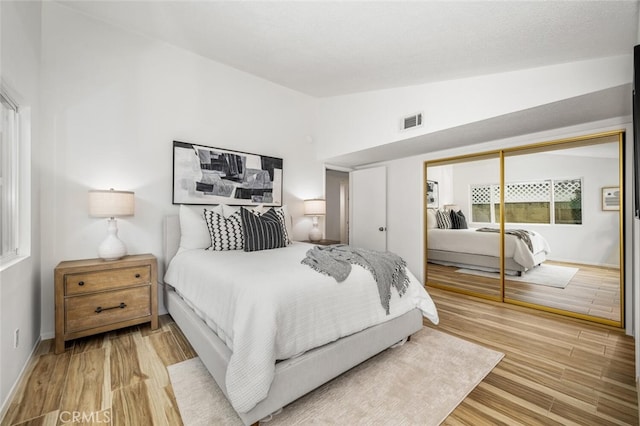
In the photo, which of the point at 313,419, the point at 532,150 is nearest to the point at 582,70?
the point at 532,150

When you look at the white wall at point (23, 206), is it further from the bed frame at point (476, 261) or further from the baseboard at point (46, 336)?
the bed frame at point (476, 261)

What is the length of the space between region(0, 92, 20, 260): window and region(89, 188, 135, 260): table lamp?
1.54 ft

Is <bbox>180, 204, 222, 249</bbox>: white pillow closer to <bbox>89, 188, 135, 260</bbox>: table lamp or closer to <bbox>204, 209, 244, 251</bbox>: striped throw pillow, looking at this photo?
<bbox>204, 209, 244, 251</bbox>: striped throw pillow

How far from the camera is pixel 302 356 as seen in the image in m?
1.53

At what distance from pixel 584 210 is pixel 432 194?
168 centimetres

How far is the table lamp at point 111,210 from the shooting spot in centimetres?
237


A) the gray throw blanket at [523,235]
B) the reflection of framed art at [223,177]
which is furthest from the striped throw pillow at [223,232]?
the gray throw blanket at [523,235]

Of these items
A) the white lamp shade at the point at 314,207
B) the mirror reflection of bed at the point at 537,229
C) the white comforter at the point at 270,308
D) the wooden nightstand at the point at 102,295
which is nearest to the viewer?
the white comforter at the point at 270,308

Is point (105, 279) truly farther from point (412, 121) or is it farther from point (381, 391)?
point (412, 121)

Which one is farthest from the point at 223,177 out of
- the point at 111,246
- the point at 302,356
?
the point at 302,356

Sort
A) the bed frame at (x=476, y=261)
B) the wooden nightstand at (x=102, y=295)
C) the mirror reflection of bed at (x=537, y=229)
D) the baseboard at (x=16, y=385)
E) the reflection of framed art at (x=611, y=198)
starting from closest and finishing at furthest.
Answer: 1. the baseboard at (x=16, y=385)
2. the wooden nightstand at (x=102, y=295)
3. the reflection of framed art at (x=611, y=198)
4. the mirror reflection of bed at (x=537, y=229)
5. the bed frame at (x=476, y=261)

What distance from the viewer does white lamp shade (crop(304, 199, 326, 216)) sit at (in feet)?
13.6

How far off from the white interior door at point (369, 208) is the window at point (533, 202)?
1408 millimetres

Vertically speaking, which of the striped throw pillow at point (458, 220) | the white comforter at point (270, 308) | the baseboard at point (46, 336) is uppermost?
the striped throw pillow at point (458, 220)
